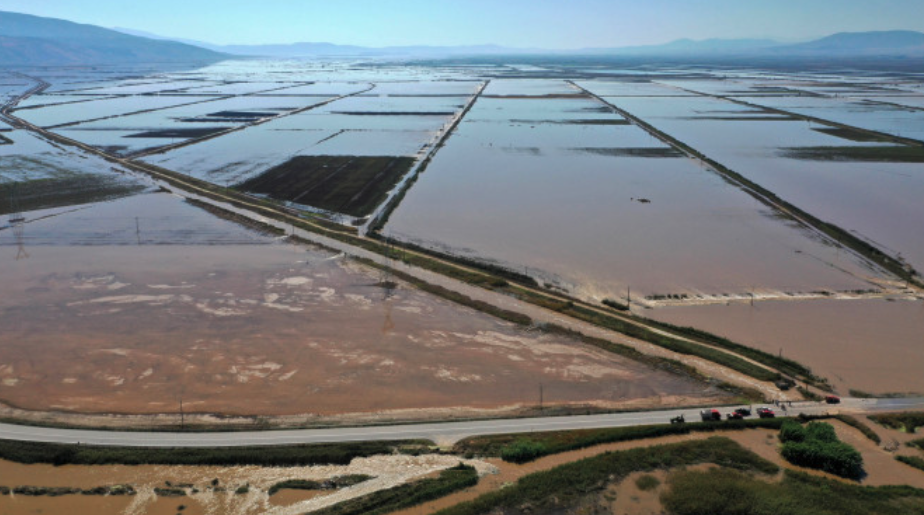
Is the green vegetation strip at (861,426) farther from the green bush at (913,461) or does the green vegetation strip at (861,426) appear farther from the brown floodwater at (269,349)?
the brown floodwater at (269,349)

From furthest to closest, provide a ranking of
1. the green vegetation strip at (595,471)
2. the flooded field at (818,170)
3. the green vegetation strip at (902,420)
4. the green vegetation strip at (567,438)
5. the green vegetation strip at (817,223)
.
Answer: the flooded field at (818,170)
the green vegetation strip at (817,223)
the green vegetation strip at (902,420)
the green vegetation strip at (567,438)
the green vegetation strip at (595,471)

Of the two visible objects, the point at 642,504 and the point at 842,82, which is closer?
the point at 642,504

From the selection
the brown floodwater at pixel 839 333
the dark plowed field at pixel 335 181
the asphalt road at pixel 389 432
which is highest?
the dark plowed field at pixel 335 181

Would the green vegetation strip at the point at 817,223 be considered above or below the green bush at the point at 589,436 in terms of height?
above

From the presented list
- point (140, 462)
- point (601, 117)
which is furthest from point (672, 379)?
point (601, 117)

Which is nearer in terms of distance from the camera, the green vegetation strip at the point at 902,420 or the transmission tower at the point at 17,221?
the green vegetation strip at the point at 902,420

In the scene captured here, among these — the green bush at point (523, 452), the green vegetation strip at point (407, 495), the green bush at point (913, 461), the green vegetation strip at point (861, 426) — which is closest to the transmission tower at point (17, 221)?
the green vegetation strip at point (407, 495)

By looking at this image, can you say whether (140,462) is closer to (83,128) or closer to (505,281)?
(505,281)

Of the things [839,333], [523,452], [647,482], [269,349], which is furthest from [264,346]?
[839,333]
